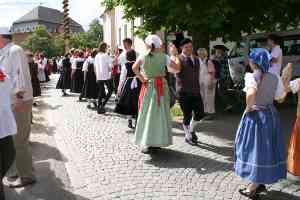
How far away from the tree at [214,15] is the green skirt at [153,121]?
2.94 m

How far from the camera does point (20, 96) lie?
542 cm

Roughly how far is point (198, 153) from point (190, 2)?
3.71 metres

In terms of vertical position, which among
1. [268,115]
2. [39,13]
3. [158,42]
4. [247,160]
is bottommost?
[247,160]

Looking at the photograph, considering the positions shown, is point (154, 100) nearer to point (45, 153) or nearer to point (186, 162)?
point (186, 162)

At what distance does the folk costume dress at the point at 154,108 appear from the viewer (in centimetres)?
678

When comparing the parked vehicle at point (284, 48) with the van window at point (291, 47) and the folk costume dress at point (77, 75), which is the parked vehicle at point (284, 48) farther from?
the folk costume dress at point (77, 75)

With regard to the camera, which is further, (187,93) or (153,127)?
(187,93)

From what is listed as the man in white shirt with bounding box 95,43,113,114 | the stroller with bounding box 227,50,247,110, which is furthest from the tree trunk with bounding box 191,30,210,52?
the man in white shirt with bounding box 95,43,113,114

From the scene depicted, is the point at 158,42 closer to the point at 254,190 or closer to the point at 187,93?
the point at 187,93

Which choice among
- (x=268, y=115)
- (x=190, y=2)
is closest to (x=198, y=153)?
(x=268, y=115)

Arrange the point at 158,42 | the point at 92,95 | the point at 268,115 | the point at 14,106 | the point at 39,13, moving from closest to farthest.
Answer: the point at 268,115 → the point at 14,106 → the point at 158,42 → the point at 92,95 → the point at 39,13

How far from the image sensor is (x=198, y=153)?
23.5 ft

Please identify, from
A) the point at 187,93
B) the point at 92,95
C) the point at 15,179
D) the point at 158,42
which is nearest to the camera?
the point at 15,179

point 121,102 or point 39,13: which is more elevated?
point 39,13
